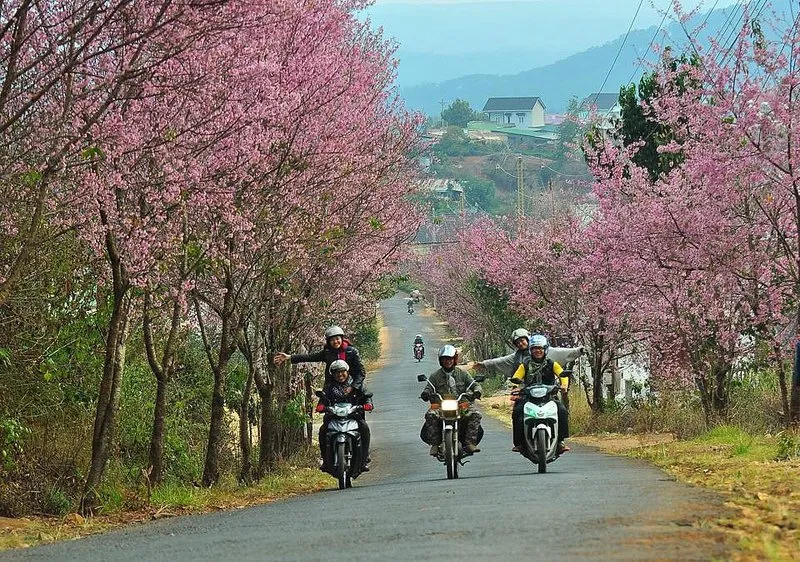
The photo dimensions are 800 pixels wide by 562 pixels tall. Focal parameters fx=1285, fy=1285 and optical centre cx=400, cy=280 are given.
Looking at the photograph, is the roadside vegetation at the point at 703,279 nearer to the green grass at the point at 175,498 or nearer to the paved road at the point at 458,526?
the paved road at the point at 458,526

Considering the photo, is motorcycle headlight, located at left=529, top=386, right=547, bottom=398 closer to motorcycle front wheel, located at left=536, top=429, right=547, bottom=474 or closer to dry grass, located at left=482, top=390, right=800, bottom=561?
motorcycle front wheel, located at left=536, top=429, right=547, bottom=474

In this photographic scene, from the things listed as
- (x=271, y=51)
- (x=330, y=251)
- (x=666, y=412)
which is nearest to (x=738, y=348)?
(x=666, y=412)

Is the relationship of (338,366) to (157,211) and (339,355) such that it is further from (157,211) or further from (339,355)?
(157,211)

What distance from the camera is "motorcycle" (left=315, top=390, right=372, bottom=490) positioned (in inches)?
603

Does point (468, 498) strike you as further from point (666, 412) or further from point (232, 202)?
point (666, 412)

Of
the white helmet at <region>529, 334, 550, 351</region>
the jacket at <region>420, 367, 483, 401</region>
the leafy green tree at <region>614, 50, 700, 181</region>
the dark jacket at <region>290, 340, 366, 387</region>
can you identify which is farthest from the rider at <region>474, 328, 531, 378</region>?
the leafy green tree at <region>614, 50, 700, 181</region>

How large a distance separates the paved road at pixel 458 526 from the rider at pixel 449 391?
109 centimetres

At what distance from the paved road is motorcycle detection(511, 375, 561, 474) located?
0.33 metres

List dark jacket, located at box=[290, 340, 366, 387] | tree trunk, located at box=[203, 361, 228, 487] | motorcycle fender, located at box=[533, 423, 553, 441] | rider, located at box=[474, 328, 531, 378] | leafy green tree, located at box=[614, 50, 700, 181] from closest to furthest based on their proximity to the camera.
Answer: motorcycle fender, located at box=[533, 423, 553, 441] < dark jacket, located at box=[290, 340, 366, 387] < rider, located at box=[474, 328, 531, 378] < tree trunk, located at box=[203, 361, 228, 487] < leafy green tree, located at box=[614, 50, 700, 181]

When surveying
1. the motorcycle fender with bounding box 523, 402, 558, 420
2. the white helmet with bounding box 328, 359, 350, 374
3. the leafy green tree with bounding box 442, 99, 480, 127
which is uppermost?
the leafy green tree with bounding box 442, 99, 480, 127

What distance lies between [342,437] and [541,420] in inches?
93.5

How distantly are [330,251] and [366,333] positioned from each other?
173 feet

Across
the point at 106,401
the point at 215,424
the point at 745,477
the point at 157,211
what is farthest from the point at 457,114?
the point at 745,477

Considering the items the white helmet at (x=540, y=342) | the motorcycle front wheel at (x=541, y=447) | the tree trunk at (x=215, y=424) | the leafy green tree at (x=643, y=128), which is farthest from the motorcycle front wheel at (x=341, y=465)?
the leafy green tree at (x=643, y=128)
